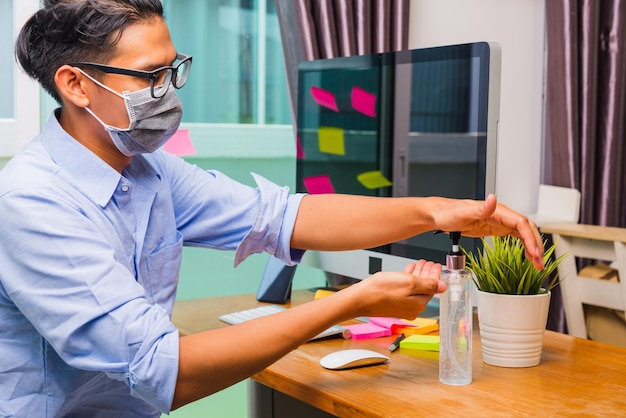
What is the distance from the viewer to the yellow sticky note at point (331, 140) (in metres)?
2.08

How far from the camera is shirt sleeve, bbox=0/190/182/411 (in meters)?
1.06

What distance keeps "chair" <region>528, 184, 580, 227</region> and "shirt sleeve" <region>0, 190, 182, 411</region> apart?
243 cm

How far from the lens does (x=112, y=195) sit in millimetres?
1238

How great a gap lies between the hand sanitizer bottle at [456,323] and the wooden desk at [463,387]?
24 millimetres

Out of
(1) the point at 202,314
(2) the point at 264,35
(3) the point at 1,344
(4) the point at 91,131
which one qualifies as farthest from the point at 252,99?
(3) the point at 1,344

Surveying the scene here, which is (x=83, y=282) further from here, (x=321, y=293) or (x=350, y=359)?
(x=321, y=293)

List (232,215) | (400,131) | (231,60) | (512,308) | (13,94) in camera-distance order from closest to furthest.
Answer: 1. (512,308)
2. (232,215)
3. (400,131)
4. (13,94)
5. (231,60)

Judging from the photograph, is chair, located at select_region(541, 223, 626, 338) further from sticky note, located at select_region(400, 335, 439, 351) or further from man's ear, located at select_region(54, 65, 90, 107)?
man's ear, located at select_region(54, 65, 90, 107)

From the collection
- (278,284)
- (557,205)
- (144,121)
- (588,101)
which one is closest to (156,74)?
(144,121)

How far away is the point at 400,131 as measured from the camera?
6.28 ft

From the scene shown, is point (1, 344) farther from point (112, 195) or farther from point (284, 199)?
point (284, 199)

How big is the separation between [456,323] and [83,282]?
0.58 m

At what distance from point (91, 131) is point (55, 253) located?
10.0 inches

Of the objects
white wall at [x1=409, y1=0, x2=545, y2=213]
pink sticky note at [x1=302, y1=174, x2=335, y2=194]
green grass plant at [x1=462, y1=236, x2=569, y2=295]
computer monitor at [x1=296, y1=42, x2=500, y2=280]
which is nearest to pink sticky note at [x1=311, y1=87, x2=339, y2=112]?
computer monitor at [x1=296, y1=42, x2=500, y2=280]
